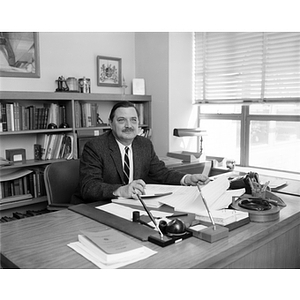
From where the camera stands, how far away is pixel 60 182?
2336mm

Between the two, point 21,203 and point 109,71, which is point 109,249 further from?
point 109,71

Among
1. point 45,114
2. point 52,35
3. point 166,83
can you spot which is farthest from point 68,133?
point 166,83

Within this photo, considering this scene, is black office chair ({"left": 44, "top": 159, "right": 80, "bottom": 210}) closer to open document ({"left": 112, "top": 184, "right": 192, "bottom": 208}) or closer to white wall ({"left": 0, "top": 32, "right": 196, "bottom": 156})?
open document ({"left": 112, "top": 184, "right": 192, "bottom": 208})

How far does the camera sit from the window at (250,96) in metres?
3.36

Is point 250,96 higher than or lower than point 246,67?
lower

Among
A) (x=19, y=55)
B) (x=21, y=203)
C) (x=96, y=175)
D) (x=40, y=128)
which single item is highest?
(x=19, y=55)

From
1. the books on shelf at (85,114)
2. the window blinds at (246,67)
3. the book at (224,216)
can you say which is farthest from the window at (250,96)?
the book at (224,216)

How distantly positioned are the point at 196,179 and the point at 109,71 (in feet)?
7.94

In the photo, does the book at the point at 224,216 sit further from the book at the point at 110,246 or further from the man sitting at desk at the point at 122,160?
the man sitting at desk at the point at 122,160

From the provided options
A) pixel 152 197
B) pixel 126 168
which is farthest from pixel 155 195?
pixel 126 168

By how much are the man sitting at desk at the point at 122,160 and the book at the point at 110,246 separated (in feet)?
2.50

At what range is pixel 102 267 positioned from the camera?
1051mm

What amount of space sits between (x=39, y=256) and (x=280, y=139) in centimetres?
300
